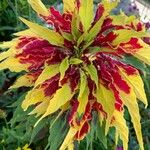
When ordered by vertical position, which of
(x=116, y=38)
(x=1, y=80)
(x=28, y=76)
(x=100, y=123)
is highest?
(x=116, y=38)

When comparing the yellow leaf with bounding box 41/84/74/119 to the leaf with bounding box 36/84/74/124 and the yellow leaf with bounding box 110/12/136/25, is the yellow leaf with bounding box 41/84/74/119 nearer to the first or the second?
the leaf with bounding box 36/84/74/124

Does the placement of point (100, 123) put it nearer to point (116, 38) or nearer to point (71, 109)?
point (71, 109)

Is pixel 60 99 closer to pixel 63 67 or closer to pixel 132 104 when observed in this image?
pixel 63 67

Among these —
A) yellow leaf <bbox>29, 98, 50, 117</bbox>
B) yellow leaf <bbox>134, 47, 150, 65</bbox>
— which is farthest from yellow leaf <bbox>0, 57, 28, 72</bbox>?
yellow leaf <bbox>134, 47, 150, 65</bbox>

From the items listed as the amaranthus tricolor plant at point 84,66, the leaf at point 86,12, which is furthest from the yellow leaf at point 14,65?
the leaf at point 86,12

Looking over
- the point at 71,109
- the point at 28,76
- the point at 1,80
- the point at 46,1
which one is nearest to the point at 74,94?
A: the point at 71,109

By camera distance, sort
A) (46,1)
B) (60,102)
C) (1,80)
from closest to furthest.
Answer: (60,102) < (1,80) < (46,1)
